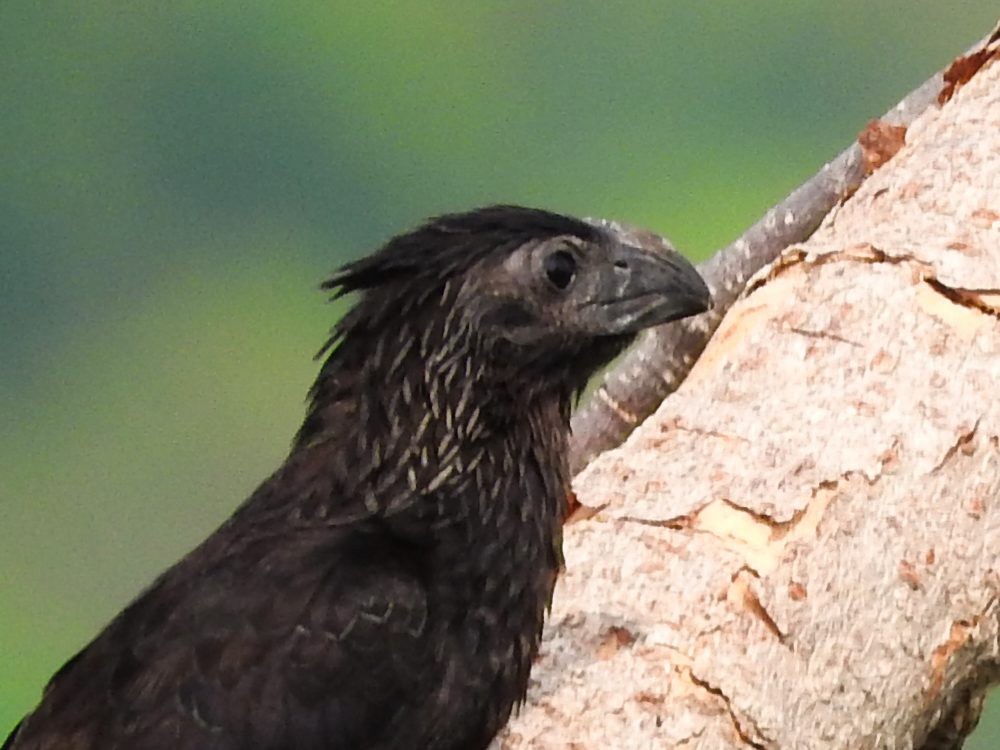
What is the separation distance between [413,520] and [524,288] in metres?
0.28

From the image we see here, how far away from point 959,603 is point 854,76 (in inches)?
62.6

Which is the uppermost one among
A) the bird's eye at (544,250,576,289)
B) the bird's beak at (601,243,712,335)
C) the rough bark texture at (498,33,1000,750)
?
the bird's eye at (544,250,576,289)

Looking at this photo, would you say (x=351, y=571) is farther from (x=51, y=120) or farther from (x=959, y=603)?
(x=51, y=120)

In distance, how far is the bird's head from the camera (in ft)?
5.24

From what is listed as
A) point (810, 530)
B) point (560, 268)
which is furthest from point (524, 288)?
point (810, 530)

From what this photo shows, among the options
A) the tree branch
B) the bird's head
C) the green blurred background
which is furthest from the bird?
the green blurred background

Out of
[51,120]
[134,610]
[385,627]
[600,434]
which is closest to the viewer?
[385,627]

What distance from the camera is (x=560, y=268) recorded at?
160cm

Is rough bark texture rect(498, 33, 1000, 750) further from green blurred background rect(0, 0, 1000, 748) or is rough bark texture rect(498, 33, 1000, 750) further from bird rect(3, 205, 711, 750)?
green blurred background rect(0, 0, 1000, 748)

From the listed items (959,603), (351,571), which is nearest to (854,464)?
(959,603)

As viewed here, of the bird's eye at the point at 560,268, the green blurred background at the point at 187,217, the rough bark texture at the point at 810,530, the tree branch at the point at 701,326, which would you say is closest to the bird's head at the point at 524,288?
the bird's eye at the point at 560,268

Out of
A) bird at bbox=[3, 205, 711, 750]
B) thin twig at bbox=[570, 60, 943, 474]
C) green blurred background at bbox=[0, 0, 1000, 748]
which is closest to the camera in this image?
bird at bbox=[3, 205, 711, 750]

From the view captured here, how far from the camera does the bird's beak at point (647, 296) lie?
1607 mm

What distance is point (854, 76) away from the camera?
9.72 ft
